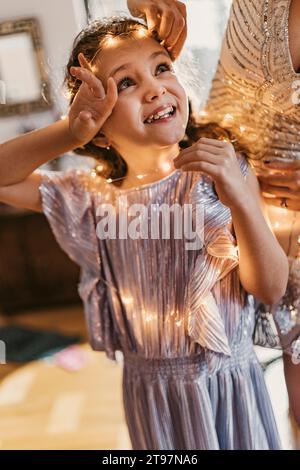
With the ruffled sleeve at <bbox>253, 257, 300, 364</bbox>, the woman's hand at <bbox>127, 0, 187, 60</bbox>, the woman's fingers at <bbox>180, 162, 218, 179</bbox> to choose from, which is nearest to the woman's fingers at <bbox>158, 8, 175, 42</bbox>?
the woman's hand at <bbox>127, 0, 187, 60</bbox>

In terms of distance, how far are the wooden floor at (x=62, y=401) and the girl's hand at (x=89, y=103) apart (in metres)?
0.23

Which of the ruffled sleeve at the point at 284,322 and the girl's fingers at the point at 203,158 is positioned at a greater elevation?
the girl's fingers at the point at 203,158

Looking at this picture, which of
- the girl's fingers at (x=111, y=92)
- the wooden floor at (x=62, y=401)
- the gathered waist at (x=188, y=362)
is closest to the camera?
the girl's fingers at (x=111, y=92)

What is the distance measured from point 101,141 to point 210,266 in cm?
14

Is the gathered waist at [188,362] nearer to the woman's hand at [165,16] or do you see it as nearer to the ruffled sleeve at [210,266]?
the ruffled sleeve at [210,266]

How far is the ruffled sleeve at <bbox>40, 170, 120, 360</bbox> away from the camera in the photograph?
0.59 meters

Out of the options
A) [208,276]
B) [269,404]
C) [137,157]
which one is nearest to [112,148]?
[137,157]

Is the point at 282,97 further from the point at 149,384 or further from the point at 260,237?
the point at 149,384

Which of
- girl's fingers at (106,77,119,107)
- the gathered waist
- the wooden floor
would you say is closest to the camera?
girl's fingers at (106,77,119,107)

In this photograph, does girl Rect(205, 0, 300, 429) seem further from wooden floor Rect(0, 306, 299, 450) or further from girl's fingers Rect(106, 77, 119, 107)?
wooden floor Rect(0, 306, 299, 450)

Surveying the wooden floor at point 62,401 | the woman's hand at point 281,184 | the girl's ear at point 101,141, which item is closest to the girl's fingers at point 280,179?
the woman's hand at point 281,184

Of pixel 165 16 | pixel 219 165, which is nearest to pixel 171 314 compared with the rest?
pixel 219 165

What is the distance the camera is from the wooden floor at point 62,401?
0.68 metres

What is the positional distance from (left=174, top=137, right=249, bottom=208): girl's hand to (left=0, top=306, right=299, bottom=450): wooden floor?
25cm
